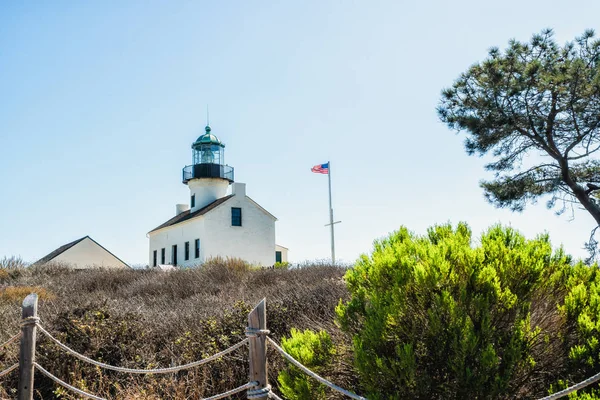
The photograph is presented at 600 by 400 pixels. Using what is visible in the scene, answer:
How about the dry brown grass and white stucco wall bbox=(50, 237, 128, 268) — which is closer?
the dry brown grass

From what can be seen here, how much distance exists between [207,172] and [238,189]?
9.70ft

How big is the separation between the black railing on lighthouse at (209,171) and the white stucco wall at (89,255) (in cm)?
723

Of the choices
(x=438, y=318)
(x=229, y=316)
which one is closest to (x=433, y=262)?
(x=438, y=318)

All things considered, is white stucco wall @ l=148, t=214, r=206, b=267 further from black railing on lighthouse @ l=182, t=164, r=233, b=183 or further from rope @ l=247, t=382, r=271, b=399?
rope @ l=247, t=382, r=271, b=399

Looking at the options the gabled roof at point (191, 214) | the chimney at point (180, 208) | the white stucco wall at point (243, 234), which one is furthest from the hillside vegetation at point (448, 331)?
the chimney at point (180, 208)

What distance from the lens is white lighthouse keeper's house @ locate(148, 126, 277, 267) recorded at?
33.9 meters

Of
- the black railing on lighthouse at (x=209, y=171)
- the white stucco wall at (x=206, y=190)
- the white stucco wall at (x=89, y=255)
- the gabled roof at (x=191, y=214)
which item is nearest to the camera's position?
the white stucco wall at (x=89, y=255)

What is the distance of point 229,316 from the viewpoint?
7.23m

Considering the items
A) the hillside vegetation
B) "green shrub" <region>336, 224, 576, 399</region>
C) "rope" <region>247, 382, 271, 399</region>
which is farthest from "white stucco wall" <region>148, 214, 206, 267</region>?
"green shrub" <region>336, 224, 576, 399</region>

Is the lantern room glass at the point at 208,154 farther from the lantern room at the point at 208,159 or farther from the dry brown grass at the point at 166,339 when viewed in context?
the dry brown grass at the point at 166,339

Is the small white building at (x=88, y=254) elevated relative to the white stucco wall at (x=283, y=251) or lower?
lower

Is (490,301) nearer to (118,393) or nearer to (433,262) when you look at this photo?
(433,262)

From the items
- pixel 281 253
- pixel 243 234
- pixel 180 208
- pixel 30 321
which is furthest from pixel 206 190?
pixel 30 321

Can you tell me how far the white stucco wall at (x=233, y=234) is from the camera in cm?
3366
